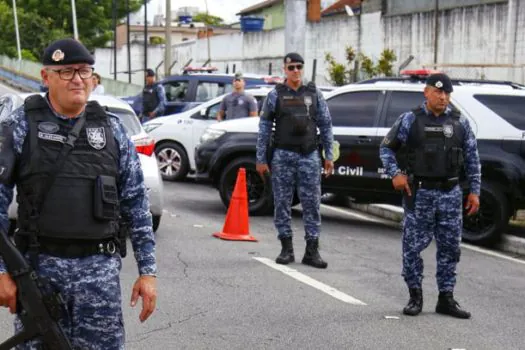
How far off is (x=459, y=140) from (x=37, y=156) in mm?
4600

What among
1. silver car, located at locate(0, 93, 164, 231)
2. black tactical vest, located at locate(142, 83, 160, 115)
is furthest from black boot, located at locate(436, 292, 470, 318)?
black tactical vest, located at locate(142, 83, 160, 115)

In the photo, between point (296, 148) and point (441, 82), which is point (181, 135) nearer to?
point (296, 148)

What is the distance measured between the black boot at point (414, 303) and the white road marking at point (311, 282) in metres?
0.49

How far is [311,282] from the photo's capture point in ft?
30.7

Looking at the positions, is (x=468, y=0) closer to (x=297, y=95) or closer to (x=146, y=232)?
(x=297, y=95)

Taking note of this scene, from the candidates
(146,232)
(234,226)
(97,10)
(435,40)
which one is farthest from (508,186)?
(97,10)

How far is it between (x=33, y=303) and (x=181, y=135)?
1397 centimetres

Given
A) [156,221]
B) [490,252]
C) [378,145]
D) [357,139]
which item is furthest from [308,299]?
[357,139]

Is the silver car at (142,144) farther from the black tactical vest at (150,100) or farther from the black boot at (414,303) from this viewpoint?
the black tactical vest at (150,100)

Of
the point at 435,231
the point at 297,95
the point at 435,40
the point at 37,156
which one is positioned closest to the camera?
the point at 37,156

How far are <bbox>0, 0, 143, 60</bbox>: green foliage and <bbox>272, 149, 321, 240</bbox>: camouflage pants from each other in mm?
66827

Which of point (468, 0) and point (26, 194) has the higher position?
point (468, 0)

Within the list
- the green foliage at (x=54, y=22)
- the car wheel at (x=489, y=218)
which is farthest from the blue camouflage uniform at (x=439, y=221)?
the green foliage at (x=54, y=22)

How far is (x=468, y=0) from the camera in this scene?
89.8ft
